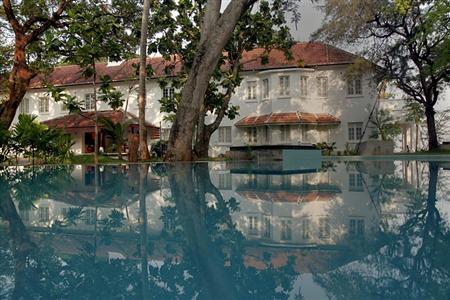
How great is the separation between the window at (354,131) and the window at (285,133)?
4507mm

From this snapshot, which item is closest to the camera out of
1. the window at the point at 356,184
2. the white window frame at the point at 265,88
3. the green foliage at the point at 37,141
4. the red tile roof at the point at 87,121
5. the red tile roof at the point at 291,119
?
the window at the point at 356,184

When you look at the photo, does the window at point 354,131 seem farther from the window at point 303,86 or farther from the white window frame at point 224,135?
the white window frame at point 224,135

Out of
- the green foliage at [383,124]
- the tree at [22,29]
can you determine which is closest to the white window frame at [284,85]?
Answer: the green foliage at [383,124]

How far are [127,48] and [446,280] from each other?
18.9 meters

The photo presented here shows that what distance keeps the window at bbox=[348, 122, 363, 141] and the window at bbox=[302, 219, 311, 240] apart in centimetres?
2663

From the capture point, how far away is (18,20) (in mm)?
18859

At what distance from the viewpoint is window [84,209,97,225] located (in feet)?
12.1

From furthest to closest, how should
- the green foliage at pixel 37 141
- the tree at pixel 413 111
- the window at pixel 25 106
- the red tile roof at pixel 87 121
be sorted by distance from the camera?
the window at pixel 25 106 < the red tile roof at pixel 87 121 < the tree at pixel 413 111 < the green foliage at pixel 37 141

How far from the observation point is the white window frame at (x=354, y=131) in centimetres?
2880

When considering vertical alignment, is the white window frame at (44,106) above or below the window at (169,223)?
above

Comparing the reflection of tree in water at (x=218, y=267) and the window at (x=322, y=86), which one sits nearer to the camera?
the reflection of tree in water at (x=218, y=267)

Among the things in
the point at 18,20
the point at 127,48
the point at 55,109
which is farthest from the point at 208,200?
the point at 55,109

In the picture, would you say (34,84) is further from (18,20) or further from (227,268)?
(227,268)

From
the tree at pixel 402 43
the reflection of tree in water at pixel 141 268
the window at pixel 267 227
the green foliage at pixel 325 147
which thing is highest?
the tree at pixel 402 43
